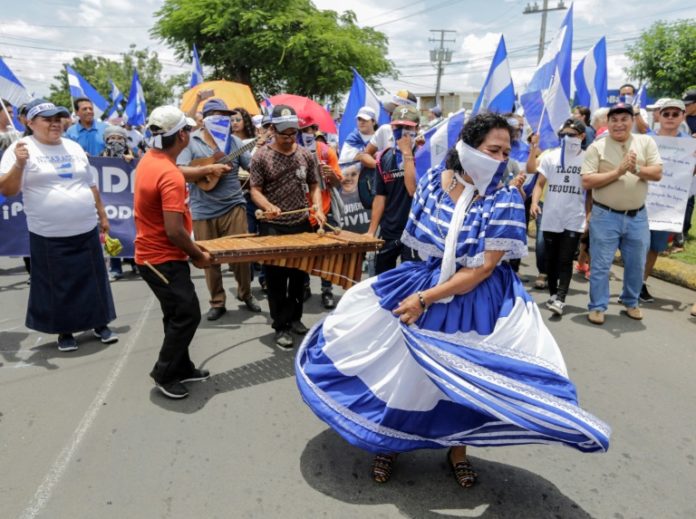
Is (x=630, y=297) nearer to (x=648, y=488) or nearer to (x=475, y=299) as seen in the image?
(x=648, y=488)

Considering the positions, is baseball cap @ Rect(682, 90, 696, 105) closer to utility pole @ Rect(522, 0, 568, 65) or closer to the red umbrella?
the red umbrella

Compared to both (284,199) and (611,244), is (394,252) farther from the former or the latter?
(611,244)

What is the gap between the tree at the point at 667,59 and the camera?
2581 cm

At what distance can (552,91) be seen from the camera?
6.02 meters

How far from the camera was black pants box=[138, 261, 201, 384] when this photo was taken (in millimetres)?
3678

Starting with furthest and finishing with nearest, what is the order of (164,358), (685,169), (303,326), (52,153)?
(685,169) < (303,326) < (52,153) < (164,358)

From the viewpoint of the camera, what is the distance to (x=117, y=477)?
2.86 m

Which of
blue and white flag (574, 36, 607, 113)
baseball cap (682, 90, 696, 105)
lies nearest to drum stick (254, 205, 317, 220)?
blue and white flag (574, 36, 607, 113)

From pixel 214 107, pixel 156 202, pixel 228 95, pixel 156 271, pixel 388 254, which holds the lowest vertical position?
pixel 388 254

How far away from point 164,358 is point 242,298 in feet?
7.30

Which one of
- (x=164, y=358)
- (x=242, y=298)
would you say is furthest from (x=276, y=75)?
(x=164, y=358)

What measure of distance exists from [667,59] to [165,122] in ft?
98.2

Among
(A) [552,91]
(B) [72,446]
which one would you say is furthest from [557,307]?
(B) [72,446]

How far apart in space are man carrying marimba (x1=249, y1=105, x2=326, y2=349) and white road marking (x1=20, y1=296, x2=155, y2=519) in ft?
4.36
